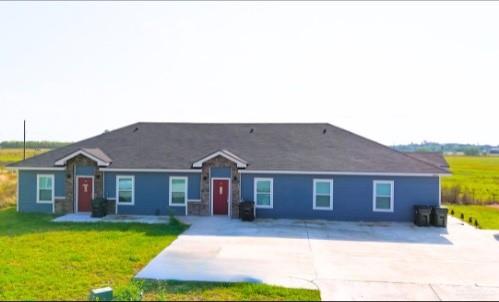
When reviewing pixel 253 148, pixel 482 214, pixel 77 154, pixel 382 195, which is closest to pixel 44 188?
pixel 77 154

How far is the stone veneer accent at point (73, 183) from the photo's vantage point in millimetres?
20172

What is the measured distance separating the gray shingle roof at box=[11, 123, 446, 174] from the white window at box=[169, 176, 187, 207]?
73 cm

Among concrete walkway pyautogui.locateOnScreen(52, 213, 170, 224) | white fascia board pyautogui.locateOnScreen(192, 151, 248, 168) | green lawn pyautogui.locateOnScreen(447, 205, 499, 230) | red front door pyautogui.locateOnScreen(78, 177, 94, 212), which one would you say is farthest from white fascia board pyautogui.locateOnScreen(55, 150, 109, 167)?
green lawn pyautogui.locateOnScreen(447, 205, 499, 230)

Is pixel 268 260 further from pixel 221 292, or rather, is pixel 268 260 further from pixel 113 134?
pixel 113 134

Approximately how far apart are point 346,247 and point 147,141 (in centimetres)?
Result: 1352

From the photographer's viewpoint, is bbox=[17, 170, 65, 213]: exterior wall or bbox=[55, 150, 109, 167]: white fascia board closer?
bbox=[55, 150, 109, 167]: white fascia board

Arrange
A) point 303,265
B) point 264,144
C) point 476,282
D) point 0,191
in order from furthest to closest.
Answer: point 0,191, point 264,144, point 303,265, point 476,282

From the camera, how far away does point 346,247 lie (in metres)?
14.2

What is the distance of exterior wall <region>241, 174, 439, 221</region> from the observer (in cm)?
1892

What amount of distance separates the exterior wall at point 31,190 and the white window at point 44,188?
0.17 m

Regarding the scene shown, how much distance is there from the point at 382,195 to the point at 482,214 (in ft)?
27.1

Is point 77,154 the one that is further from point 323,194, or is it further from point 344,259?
point 344,259

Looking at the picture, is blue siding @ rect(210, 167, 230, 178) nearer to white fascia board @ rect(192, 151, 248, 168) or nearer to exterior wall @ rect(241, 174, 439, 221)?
A: white fascia board @ rect(192, 151, 248, 168)

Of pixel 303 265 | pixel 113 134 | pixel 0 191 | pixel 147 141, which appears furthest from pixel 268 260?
pixel 0 191
